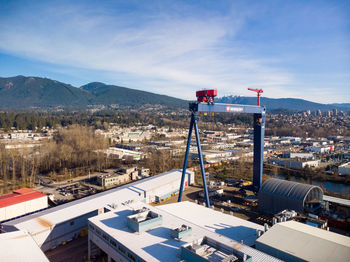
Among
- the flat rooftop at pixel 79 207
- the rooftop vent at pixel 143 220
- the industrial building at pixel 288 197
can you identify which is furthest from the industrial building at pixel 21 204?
the industrial building at pixel 288 197

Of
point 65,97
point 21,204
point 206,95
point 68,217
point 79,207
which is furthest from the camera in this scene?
point 65,97

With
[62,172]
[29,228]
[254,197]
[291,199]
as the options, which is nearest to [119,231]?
[29,228]

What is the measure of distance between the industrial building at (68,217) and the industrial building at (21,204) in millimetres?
1535

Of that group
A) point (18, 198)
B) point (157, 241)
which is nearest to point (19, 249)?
point (157, 241)

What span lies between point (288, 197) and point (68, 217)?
7.67 meters

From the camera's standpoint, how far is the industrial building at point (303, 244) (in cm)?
469

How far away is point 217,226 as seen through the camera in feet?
22.5

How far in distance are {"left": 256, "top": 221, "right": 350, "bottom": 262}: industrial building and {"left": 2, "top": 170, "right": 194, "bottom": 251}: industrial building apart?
482 cm

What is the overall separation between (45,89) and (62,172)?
514ft

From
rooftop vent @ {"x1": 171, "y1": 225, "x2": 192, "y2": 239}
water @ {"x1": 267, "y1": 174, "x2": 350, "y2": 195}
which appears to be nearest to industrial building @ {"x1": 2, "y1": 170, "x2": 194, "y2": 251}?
rooftop vent @ {"x1": 171, "y1": 225, "x2": 192, "y2": 239}

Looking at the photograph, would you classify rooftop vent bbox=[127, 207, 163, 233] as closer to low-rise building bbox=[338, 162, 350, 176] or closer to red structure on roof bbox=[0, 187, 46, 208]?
red structure on roof bbox=[0, 187, 46, 208]

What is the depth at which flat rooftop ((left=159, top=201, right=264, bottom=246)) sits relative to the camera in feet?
20.7

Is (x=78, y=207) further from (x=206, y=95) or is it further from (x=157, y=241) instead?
(x=206, y=95)

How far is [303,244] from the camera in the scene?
201 inches
